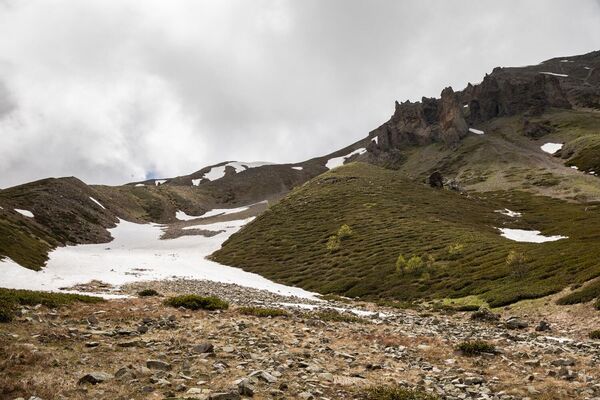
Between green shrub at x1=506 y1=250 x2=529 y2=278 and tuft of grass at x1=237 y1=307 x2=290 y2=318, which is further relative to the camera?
green shrub at x1=506 y1=250 x2=529 y2=278

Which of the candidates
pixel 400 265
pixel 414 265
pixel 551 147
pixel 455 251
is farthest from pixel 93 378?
pixel 551 147

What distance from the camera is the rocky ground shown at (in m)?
9.90

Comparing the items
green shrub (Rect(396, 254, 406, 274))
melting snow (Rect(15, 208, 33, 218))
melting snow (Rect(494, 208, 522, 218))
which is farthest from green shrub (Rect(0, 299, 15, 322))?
melting snow (Rect(15, 208, 33, 218))

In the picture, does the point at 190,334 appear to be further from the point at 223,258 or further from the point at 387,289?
the point at 223,258

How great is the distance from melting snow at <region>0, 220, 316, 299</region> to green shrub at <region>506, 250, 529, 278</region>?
20783 mm

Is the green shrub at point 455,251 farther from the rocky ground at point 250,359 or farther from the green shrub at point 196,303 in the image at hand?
the green shrub at point 196,303

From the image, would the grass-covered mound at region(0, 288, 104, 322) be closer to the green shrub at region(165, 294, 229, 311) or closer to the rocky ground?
the rocky ground

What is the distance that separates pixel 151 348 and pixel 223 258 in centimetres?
7208

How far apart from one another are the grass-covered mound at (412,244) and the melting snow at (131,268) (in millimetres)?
6185

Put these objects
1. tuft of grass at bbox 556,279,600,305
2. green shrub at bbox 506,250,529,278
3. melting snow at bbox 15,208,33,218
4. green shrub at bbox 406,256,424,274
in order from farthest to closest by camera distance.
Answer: melting snow at bbox 15,208,33,218 < green shrub at bbox 406,256,424,274 < green shrub at bbox 506,250,529,278 < tuft of grass at bbox 556,279,600,305

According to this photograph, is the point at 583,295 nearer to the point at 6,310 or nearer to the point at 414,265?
the point at 414,265

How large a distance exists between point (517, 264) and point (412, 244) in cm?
2126

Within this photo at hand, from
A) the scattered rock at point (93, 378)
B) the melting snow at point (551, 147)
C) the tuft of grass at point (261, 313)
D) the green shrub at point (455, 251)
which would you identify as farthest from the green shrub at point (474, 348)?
the melting snow at point (551, 147)

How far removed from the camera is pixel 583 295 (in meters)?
27.5
